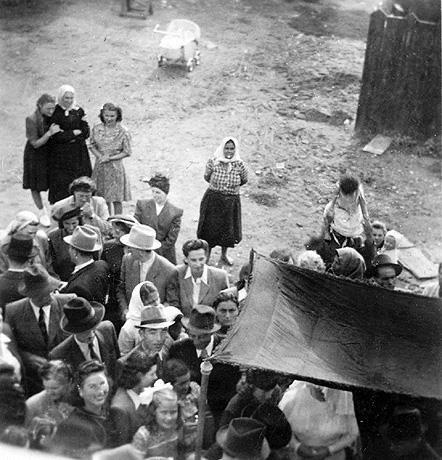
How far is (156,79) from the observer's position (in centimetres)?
1283

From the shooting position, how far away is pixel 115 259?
261 inches

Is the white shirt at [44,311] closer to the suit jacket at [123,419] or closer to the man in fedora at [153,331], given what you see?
the man in fedora at [153,331]

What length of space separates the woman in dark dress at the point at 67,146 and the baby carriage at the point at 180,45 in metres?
4.72

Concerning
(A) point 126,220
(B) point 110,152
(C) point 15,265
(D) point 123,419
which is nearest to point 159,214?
(A) point 126,220

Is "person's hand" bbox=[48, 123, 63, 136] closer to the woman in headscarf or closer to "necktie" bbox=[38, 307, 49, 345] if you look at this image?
the woman in headscarf

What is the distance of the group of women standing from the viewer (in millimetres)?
8062

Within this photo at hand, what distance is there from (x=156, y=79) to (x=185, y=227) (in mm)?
4360

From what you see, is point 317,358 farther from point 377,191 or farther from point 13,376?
point 377,191

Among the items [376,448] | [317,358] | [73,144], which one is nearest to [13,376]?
[317,358]

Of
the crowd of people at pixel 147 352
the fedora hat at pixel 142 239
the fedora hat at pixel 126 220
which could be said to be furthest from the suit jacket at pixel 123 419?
the fedora hat at pixel 126 220

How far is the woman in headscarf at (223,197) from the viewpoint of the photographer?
795 centimetres

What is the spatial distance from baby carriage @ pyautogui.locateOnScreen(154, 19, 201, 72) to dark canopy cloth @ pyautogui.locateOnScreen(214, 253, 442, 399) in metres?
7.85

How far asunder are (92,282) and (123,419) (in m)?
1.60

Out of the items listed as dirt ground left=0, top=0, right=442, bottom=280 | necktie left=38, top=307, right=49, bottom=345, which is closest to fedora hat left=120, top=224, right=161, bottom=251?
necktie left=38, top=307, right=49, bottom=345
